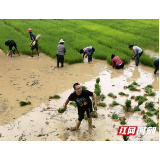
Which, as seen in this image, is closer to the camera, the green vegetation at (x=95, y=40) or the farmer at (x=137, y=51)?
the farmer at (x=137, y=51)

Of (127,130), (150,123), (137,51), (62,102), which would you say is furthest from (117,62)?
(127,130)

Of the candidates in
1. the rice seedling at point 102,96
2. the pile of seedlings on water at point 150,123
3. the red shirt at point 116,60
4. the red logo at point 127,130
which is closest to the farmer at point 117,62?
the red shirt at point 116,60

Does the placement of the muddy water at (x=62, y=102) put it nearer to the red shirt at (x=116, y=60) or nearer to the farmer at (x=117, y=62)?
the farmer at (x=117, y=62)

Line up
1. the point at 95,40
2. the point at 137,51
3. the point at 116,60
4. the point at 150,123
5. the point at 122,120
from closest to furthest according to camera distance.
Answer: the point at 150,123 < the point at 122,120 < the point at 116,60 < the point at 137,51 < the point at 95,40

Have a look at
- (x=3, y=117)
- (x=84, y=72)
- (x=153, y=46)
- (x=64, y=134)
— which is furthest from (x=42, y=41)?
(x=64, y=134)

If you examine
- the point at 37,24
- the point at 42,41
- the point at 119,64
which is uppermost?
the point at 37,24

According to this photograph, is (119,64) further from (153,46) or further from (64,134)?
(64,134)

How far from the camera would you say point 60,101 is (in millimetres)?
6047

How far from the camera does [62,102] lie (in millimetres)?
5988

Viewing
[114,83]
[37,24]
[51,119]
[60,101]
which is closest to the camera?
[51,119]

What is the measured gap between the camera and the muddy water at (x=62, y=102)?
4.55 meters

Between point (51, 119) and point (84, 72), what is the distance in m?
3.55

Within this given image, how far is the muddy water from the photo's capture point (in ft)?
14.9

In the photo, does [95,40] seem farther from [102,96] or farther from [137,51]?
[102,96]
